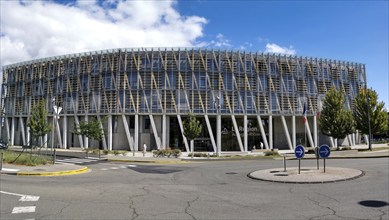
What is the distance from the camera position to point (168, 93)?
168 ft

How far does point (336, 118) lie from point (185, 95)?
867 inches

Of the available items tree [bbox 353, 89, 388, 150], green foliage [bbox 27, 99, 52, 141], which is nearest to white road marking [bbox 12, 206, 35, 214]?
green foliage [bbox 27, 99, 52, 141]

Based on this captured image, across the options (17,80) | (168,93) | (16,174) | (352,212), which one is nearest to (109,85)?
(168,93)

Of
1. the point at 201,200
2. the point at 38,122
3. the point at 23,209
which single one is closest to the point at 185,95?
the point at 38,122

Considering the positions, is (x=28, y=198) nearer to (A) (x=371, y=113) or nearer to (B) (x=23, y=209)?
(B) (x=23, y=209)

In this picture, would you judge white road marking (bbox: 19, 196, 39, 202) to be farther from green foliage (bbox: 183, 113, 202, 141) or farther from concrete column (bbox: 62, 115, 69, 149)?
concrete column (bbox: 62, 115, 69, 149)

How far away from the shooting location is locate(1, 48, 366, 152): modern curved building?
51.1 metres

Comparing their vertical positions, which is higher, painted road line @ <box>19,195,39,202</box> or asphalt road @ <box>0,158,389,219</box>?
painted road line @ <box>19,195,39,202</box>

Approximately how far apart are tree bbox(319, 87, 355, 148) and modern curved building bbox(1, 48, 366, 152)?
358 inches

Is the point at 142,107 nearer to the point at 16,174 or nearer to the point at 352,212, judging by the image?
the point at 16,174

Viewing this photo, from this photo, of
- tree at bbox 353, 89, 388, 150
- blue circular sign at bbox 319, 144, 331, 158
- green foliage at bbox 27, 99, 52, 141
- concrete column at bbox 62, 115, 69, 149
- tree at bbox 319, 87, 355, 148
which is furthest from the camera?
concrete column at bbox 62, 115, 69, 149

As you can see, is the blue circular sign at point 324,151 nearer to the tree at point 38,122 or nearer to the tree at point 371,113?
the tree at point 371,113

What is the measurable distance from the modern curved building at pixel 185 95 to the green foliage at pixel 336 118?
358 inches

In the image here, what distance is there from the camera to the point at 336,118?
40.8 meters
